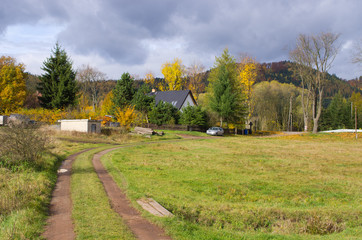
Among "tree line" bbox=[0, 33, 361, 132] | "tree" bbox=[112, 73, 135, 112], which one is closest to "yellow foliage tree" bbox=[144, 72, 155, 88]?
"tree line" bbox=[0, 33, 361, 132]

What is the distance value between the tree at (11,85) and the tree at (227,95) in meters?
32.5

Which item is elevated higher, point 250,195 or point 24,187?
point 24,187

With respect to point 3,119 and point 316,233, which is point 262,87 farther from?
point 316,233

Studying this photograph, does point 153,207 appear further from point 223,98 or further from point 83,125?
point 223,98

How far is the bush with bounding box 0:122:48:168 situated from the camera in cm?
1146

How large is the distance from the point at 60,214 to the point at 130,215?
1.81 meters

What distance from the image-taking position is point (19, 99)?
41719 mm

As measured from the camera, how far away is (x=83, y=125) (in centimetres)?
2886

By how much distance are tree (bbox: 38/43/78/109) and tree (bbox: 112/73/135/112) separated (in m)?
8.81

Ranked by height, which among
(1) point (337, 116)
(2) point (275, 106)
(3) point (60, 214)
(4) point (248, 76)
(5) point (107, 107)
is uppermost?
(4) point (248, 76)

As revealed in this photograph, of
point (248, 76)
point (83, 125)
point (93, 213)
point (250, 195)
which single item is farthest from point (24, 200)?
point (248, 76)

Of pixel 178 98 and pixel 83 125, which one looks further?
pixel 178 98

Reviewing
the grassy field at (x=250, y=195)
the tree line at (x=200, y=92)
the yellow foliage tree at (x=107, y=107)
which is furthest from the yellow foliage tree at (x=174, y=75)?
the grassy field at (x=250, y=195)

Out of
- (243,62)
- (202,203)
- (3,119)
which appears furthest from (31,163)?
(243,62)
